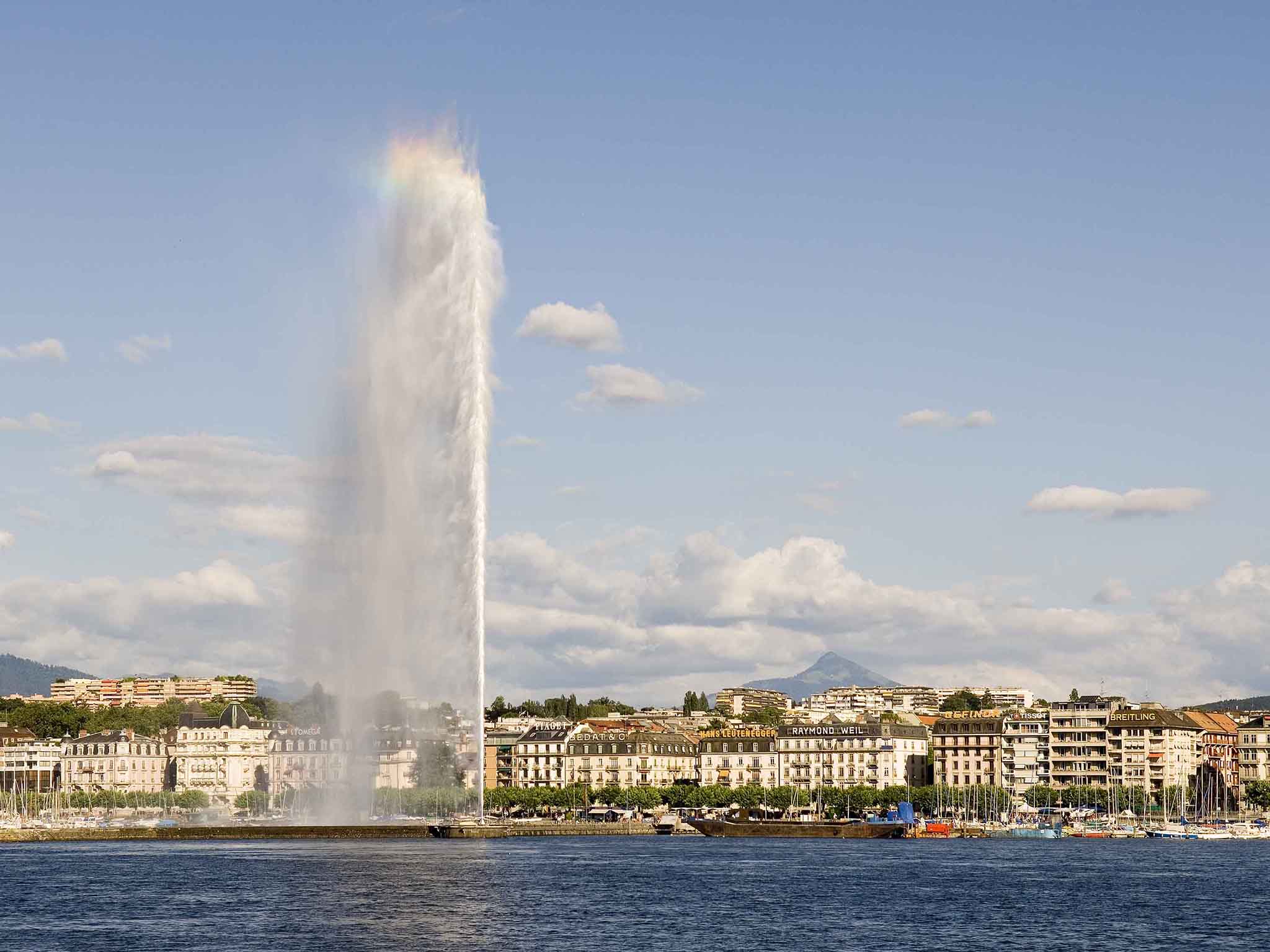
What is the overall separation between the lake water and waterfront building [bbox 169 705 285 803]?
7941cm

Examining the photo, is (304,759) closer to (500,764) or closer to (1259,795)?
(500,764)

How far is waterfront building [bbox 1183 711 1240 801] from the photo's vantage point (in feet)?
579

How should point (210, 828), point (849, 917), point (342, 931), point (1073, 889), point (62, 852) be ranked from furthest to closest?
point (210, 828), point (62, 852), point (1073, 889), point (849, 917), point (342, 931)

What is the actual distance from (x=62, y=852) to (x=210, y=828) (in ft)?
49.1

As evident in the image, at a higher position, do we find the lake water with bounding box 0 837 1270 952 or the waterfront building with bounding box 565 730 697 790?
the waterfront building with bounding box 565 730 697 790

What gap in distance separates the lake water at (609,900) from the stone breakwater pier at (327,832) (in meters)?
3.14

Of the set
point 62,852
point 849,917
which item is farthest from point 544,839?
point 849,917

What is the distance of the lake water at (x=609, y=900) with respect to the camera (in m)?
56.5

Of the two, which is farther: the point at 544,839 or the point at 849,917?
the point at 544,839

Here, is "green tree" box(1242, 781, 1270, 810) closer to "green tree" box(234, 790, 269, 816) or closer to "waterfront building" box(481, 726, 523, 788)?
"waterfront building" box(481, 726, 523, 788)

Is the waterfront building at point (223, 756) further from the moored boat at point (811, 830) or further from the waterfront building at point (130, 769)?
the moored boat at point (811, 830)

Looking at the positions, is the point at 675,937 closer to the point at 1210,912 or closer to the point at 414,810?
the point at 1210,912

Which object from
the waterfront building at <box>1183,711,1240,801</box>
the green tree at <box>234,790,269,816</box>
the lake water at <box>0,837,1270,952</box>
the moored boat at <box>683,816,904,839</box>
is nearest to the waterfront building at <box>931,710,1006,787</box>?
the waterfront building at <box>1183,711,1240,801</box>

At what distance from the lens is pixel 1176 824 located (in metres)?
157
